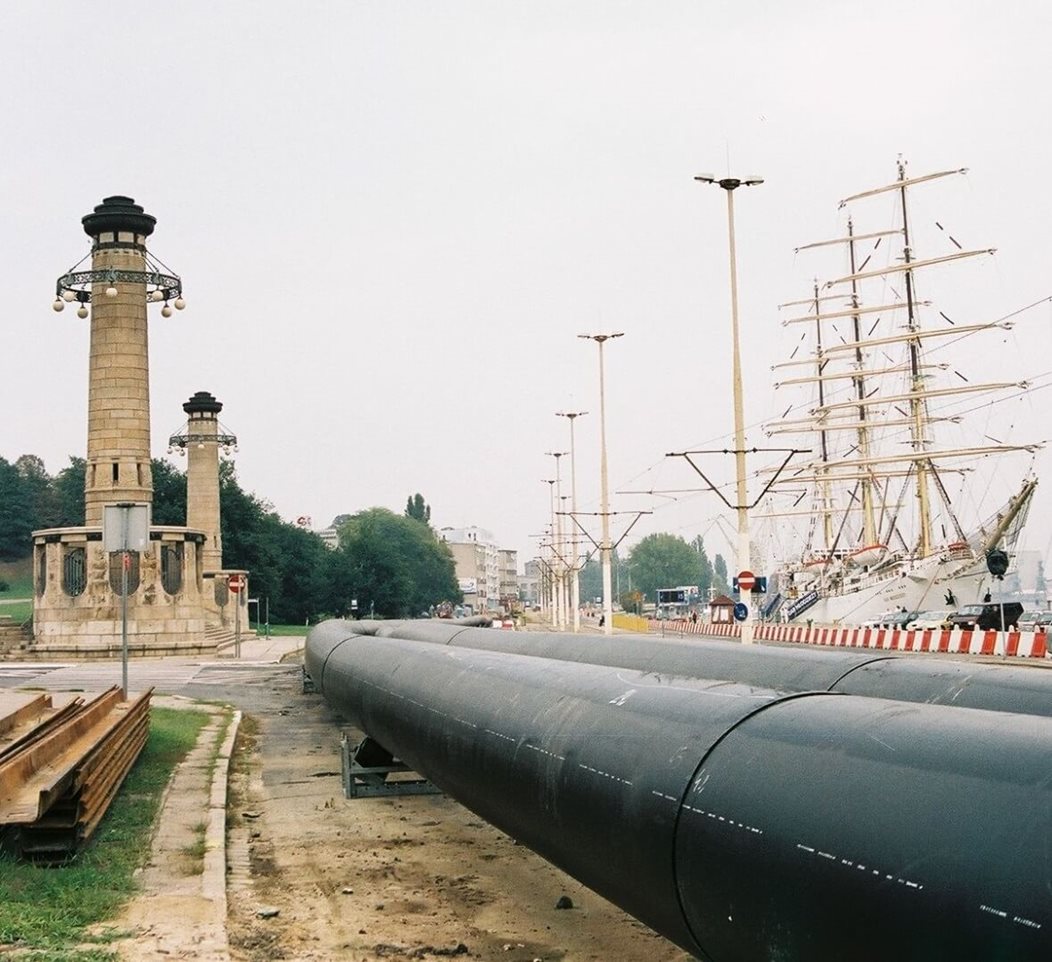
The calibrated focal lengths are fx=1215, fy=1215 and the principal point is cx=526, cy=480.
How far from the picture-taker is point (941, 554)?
6431cm

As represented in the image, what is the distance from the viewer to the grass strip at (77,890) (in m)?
6.95

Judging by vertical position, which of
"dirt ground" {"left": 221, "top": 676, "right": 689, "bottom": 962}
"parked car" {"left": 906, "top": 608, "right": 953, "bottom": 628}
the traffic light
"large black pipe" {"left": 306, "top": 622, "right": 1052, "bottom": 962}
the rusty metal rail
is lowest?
"dirt ground" {"left": 221, "top": 676, "right": 689, "bottom": 962}

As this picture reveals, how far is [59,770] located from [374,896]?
2.73 m

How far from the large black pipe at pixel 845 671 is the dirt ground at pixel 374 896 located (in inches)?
75.2

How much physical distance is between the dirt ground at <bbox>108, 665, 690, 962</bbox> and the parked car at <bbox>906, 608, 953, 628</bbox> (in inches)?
1300

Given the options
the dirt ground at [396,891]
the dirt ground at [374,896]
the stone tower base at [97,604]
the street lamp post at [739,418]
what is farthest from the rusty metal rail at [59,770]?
the stone tower base at [97,604]

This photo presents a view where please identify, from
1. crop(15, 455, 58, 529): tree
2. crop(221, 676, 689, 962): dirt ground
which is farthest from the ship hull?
crop(15, 455, 58, 529): tree

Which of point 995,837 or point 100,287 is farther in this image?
point 100,287

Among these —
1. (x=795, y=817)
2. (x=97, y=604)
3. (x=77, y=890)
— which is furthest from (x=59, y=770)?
(x=97, y=604)

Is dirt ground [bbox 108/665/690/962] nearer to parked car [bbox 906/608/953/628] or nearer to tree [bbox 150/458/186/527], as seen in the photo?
parked car [bbox 906/608/953/628]

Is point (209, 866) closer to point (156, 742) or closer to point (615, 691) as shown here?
point (615, 691)

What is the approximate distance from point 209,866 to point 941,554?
2357 inches

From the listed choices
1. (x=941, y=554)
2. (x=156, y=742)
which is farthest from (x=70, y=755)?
(x=941, y=554)

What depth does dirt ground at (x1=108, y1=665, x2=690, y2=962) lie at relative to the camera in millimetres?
7695
